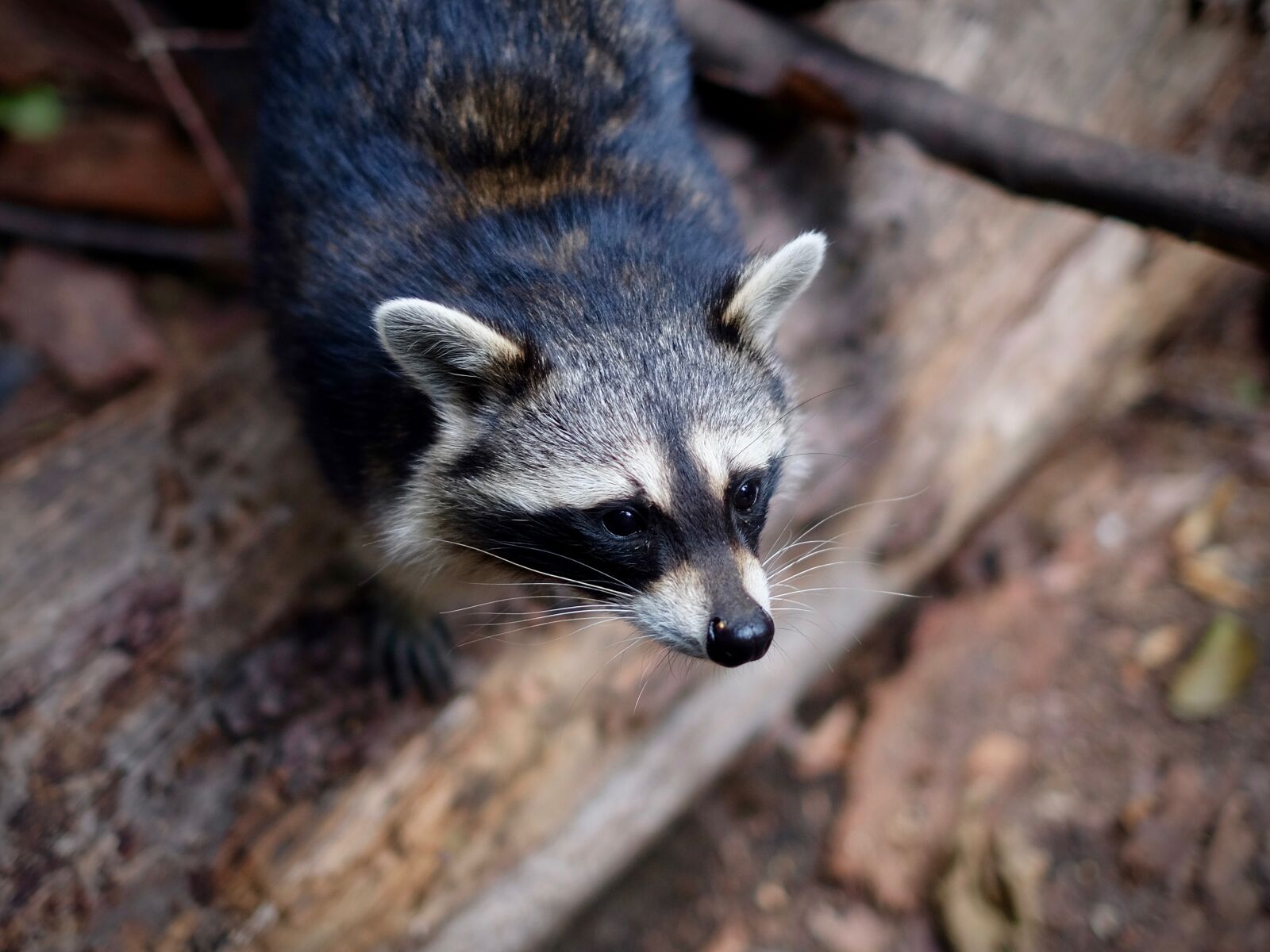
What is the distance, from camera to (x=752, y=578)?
287 centimetres

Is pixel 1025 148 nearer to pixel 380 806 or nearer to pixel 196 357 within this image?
pixel 380 806

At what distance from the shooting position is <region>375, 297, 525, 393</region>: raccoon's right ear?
106 inches

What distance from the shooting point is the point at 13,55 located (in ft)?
16.7

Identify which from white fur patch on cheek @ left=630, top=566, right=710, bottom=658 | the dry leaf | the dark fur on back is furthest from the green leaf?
the dry leaf

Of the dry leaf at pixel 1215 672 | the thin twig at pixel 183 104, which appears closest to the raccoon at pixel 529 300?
the thin twig at pixel 183 104

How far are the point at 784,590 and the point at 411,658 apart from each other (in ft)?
4.91

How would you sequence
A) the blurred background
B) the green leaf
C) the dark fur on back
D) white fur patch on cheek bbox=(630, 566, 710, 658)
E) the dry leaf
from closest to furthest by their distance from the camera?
white fur patch on cheek bbox=(630, 566, 710, 658), the dark fur on back, the blurred background, the dry leaf, the green leaf

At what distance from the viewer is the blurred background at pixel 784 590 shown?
11.0 ft

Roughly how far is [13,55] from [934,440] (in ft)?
15.2

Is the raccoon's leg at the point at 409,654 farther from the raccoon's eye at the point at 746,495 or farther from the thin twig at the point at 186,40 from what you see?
the thin twig at the point at 186,40

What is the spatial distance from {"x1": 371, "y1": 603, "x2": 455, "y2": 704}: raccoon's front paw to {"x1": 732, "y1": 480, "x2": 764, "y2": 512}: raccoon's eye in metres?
1.24

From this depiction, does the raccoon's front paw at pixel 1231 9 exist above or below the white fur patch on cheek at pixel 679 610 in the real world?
above

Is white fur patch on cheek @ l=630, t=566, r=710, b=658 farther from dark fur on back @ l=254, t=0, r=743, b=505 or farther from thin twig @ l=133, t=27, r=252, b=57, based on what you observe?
thin twig @ l=133, t=27, r=252, b=57

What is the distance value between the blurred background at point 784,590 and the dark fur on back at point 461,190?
69cm
